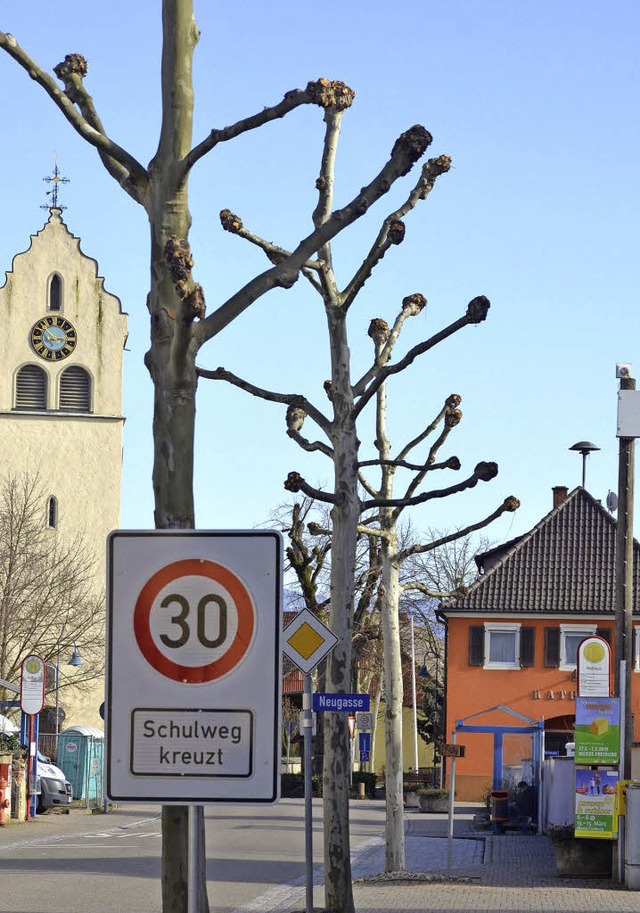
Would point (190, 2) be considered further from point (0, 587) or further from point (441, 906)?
point (0, 587)

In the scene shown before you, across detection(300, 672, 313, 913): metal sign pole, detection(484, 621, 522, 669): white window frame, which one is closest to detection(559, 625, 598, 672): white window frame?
detection(484, 621, 522, 669): white window frame

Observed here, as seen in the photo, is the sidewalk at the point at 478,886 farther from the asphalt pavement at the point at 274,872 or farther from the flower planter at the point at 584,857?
the flower planter at the point at 584,857

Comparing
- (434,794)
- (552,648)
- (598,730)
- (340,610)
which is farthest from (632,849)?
Result: (552,648)

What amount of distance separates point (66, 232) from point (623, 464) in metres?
50.4

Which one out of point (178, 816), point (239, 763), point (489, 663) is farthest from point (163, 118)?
point (489, 663)

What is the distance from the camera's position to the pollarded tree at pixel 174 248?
23.5ft

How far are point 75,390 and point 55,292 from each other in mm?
4309

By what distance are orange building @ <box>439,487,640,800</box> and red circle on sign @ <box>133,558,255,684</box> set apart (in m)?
51.7

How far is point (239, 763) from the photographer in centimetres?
497

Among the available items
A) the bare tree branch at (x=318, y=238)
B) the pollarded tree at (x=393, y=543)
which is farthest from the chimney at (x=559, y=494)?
the bare tree branch at (x=318, y=238)

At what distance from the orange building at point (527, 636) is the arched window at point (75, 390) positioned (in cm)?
2096

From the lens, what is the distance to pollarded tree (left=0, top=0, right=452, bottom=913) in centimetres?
715

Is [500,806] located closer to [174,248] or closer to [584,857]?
[584,857]

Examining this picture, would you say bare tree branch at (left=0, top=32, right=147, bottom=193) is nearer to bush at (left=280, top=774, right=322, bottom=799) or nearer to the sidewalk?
the sidewalk
